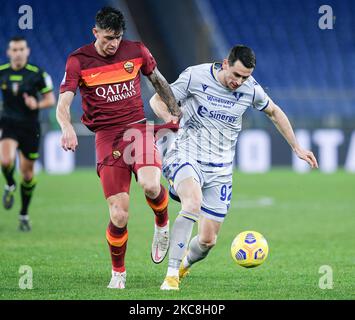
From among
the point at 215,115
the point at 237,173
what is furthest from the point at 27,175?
the point at 237,173

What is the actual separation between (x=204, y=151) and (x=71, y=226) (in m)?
4.99

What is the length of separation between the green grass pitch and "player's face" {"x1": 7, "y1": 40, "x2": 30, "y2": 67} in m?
2.16

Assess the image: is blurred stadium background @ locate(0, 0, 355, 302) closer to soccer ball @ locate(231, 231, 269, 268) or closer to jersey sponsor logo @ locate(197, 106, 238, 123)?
soccer ball @ locate(231, 231, 269, 268)

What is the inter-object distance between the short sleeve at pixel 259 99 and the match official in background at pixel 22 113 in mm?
4733

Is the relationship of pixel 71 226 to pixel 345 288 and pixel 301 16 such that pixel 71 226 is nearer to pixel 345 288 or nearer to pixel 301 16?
pixel 345 288

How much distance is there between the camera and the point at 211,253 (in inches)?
391

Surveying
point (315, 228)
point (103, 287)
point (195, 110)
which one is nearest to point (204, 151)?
point (195, 110)

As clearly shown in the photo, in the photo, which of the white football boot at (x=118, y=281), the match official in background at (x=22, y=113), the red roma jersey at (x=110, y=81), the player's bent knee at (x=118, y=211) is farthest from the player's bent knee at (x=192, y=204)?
the match official in background at (x=22, y=113)

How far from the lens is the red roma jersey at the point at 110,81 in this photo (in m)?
7.38

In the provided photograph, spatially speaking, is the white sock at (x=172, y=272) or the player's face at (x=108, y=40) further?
the player's face at (x=108, y=40)

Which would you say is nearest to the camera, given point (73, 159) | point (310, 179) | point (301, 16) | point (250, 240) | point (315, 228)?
point (250, 240)

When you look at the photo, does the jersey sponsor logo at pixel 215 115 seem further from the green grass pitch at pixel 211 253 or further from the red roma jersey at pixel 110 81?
the green grass pitch at pixel 211 253

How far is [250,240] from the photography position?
→ 7.78 meters

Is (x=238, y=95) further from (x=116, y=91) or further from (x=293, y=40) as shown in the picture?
(x=293, y=40)
